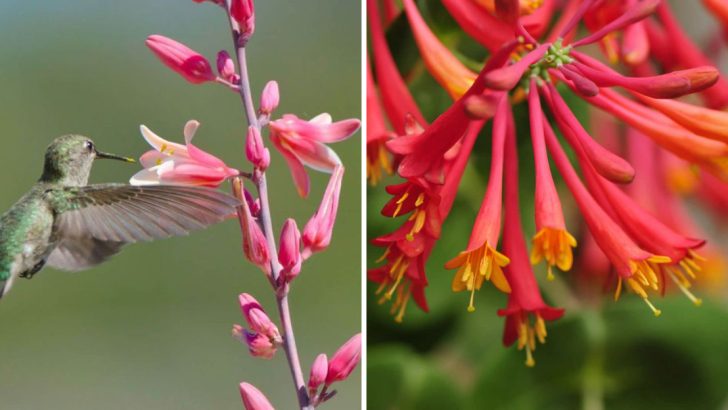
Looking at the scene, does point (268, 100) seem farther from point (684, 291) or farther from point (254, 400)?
point (684, 291)

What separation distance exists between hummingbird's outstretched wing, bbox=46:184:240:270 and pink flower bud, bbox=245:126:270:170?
0.18 ft

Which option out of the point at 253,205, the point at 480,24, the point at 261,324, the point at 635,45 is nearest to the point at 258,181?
the point at 253,205

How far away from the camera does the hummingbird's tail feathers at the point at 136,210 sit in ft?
2.26

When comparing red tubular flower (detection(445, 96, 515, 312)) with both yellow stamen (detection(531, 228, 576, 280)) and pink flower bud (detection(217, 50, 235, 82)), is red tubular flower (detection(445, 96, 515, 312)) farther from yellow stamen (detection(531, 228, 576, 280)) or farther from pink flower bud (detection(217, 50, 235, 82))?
pink flower bud (detection(217, 50, 235, 82))

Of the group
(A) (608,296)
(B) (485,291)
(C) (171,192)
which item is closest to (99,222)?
(C) (171,192)

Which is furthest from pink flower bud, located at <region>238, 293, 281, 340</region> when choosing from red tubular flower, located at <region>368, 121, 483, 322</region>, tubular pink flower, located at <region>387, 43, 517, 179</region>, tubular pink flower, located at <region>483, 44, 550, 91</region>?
tubular pink flower, located at <region>483, 44, 550, 91</region>

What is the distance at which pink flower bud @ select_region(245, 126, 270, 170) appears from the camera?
726 millimetres

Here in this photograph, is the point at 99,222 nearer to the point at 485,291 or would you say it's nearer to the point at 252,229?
the point at 252,229

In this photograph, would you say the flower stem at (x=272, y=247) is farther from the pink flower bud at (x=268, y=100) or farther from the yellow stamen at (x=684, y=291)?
the yellow stamen at (x=684, y=291)

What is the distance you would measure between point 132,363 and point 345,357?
341mm

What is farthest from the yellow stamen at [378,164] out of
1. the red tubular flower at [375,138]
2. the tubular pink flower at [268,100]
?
the tubular pink flower at [268,100]

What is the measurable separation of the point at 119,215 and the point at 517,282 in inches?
13.8

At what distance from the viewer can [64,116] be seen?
96 centimetres

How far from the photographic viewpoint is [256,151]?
0.73 m
